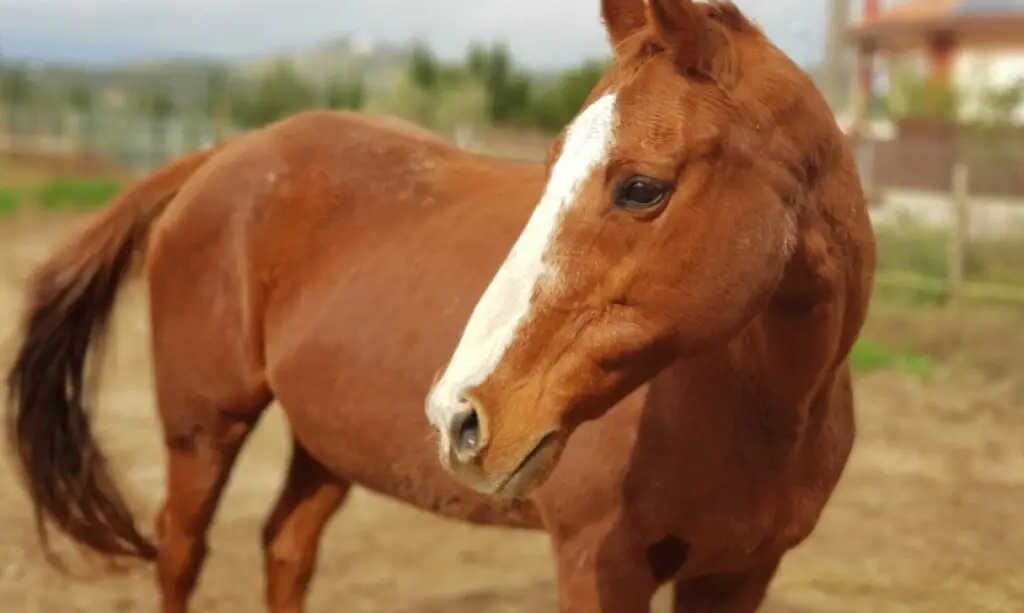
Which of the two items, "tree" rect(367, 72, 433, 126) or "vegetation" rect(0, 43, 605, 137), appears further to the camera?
"tree" rect(367, 72, 433, 126)

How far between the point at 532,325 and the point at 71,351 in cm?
222

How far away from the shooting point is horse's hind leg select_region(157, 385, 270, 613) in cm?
276

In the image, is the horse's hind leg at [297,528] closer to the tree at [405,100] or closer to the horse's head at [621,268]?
the horse's head at [621,268]

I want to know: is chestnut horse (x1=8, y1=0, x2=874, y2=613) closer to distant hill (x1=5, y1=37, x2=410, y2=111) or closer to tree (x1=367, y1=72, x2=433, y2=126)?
tree (x1=367, y1=72, x2=433, y2=126)

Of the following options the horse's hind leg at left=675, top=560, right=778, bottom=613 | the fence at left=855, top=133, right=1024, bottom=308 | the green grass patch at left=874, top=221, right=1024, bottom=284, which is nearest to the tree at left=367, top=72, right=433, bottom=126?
the fence at left=855, top=133, right=1024, bottom=308

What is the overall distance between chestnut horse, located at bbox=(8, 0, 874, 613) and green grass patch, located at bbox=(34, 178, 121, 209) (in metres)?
12.2

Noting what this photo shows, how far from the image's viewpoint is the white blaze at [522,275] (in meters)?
1.38

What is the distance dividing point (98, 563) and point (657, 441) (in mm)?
2474

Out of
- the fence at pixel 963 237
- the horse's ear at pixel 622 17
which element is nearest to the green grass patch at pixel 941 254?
the fence at pixel 963 237

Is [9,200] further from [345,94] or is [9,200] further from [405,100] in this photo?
[345,94]

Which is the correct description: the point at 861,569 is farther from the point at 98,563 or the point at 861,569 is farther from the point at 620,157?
the point at 620,157

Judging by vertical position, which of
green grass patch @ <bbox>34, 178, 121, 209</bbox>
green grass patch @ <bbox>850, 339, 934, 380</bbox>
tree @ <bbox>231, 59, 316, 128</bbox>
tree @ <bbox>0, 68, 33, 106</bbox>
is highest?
green grass patch @ <bbox>850, 339, 934, 380</bbox>

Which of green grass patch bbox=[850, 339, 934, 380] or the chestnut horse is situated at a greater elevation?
the chestnut horse

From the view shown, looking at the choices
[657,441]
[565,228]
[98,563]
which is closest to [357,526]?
[98,563]
